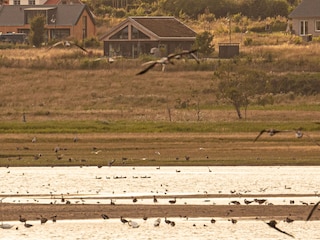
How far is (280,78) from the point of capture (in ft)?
244

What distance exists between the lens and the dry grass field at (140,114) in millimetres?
44688

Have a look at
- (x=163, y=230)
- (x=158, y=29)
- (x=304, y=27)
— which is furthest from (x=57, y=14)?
(x=163, y=230)

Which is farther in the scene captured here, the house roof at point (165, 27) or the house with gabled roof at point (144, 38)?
the house roof at point (165, 27)

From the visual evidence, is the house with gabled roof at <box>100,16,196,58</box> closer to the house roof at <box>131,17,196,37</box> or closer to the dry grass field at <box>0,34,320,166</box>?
the house roof at <box>131,17,196,37</box>

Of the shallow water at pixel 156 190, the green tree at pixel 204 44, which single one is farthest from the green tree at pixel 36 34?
the shallow water at pixel 156 190

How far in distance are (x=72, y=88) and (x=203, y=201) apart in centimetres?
4284

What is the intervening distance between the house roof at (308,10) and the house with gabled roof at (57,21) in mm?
20812

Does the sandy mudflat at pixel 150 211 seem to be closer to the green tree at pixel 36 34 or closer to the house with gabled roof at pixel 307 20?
the green tree at pixel 36 34

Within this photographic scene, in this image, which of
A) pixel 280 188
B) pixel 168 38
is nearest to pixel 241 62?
pixel 168 38

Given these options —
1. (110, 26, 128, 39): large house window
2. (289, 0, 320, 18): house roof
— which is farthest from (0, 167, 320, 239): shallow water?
(289, 0, 320, 18): house roof

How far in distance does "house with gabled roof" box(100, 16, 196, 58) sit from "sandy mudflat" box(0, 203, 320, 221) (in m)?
64.9

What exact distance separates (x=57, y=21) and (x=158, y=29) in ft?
78.3

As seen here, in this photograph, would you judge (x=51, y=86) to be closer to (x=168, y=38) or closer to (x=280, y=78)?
(x=280, y=78)

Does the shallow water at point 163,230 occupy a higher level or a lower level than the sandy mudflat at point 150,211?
higher
